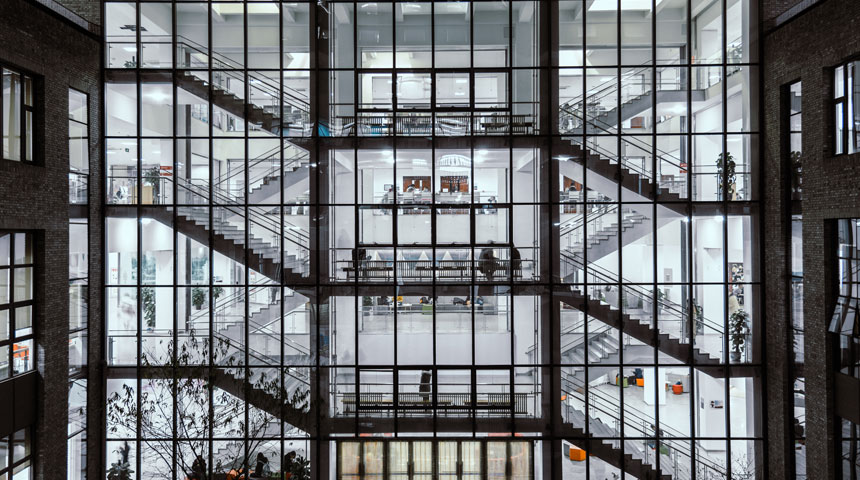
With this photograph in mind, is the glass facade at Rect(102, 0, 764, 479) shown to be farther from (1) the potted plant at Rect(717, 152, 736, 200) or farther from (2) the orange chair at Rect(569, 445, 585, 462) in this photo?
(2) the orange chair at Rect(569, 445, 585, 462)

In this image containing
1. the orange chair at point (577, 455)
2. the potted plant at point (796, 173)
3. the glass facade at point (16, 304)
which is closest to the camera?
the glass facade at point (16, 304)

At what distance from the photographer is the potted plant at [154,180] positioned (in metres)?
16.9

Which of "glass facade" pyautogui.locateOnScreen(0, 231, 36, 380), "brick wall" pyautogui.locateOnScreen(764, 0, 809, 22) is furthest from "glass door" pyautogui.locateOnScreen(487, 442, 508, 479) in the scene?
"brick wall" pyautogui.locateOnScreen(764, 0, 809, 22)

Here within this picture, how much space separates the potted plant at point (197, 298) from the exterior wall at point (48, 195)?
3394 mm

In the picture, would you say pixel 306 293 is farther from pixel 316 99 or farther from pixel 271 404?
pixel 316 99

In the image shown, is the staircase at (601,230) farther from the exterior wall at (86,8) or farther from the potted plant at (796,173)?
the exterior wall at (86,8)

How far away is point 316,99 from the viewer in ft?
56.2

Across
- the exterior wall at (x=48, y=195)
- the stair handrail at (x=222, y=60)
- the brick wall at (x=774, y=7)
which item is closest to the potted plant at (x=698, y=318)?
the brick wall at (x=774, y=7)

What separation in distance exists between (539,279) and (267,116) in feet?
33.3

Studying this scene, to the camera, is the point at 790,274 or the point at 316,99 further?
the point at 316,99

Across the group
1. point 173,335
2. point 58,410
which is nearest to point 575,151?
point 173,335

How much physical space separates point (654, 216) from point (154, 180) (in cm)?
1590

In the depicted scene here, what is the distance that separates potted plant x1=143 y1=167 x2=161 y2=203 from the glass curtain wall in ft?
41.6

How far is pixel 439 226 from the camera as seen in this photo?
17.2m
